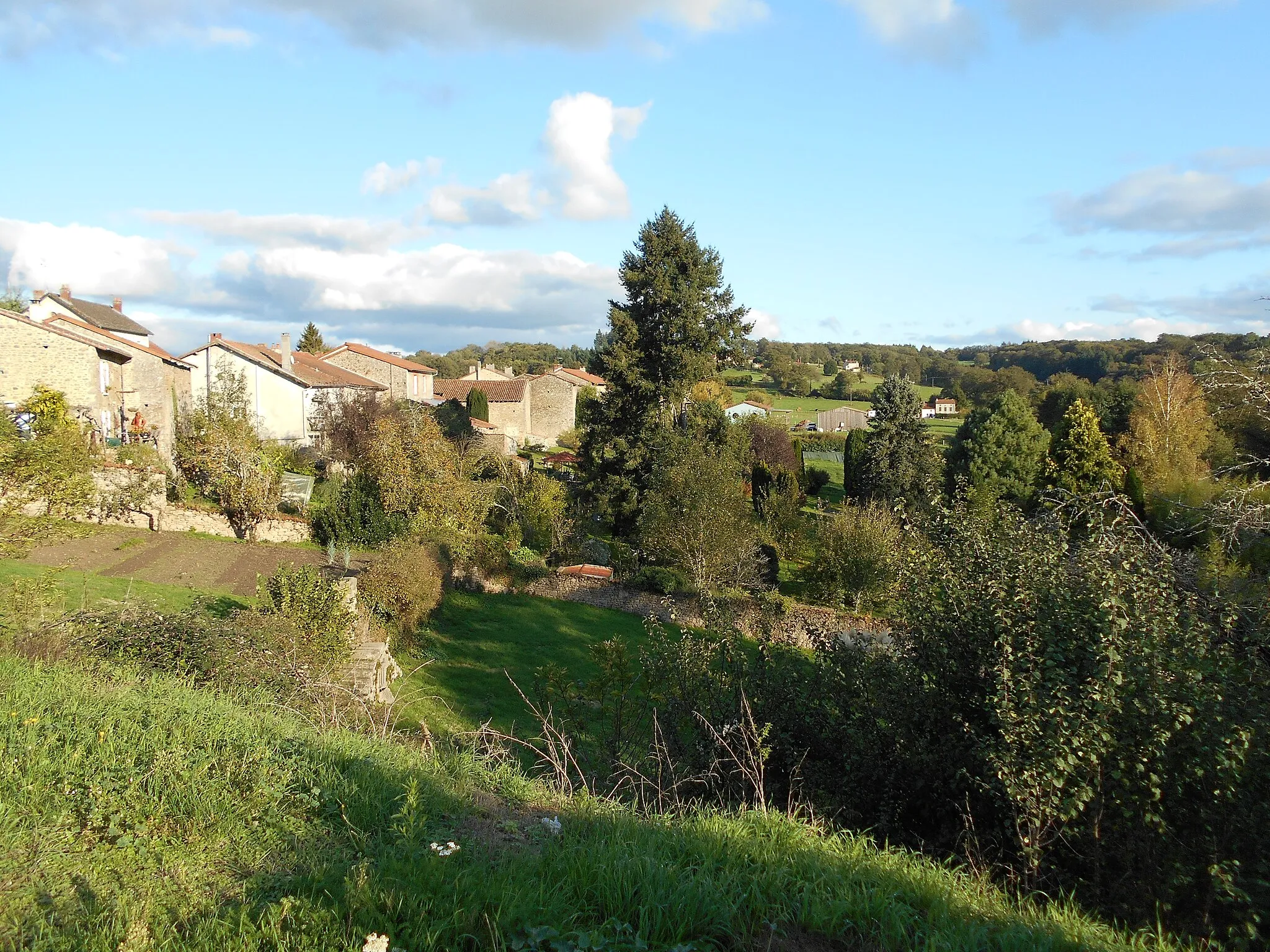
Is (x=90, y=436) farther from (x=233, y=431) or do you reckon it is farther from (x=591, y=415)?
(x=591, y=415)

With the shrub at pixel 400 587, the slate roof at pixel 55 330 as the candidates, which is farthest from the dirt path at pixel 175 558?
the slate roof at pixel 55 330

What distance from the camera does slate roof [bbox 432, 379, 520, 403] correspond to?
64125 mm

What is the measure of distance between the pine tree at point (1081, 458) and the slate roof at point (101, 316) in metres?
47.6

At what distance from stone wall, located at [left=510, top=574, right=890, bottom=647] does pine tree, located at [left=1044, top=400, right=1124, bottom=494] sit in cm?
1355

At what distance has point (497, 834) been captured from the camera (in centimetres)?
454

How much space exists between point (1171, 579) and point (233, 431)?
2802 cm

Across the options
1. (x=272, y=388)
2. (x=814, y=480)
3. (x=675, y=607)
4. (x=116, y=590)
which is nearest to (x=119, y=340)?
(x=272, y=388)

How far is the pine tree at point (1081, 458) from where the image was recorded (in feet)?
→ 105

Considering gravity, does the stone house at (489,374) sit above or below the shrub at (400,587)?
above

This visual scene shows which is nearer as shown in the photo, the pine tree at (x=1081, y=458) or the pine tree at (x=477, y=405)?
the pine tree at (x=1081, y=458)

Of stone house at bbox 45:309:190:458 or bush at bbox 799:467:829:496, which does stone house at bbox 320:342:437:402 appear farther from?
bush at bbox 799:467:829:496

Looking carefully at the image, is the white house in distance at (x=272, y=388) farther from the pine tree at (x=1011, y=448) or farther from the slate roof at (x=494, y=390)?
the pine tree at (x=1011, y=448)

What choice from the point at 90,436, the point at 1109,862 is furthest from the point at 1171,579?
the point at 90,436

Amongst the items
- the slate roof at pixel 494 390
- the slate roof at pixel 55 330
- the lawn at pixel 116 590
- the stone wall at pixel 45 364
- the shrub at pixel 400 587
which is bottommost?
the shrub at pixel 400 587
